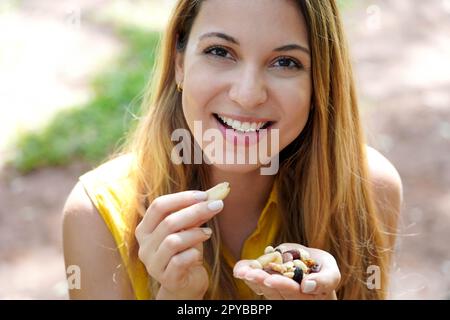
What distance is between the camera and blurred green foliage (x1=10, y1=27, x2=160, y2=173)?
3783 mm

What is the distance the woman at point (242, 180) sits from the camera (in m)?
1.96

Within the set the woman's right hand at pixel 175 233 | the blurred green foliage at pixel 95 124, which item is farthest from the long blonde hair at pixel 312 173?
the blurred green foliage at pixel 95 124

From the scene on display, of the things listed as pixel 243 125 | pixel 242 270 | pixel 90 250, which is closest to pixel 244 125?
pixel 243 125

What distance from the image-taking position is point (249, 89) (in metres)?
1.95

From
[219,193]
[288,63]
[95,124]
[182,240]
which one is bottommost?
[182,240]

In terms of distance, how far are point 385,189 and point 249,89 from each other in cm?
74

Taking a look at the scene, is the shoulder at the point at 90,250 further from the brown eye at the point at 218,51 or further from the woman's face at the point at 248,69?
the brown eye at the point at 218,51

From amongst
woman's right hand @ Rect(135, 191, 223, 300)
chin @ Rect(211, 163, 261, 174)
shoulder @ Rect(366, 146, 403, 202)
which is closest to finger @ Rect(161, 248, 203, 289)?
woman's right hand @ Rect(135, 191, 223, 300)

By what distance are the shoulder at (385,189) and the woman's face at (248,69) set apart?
477 mm

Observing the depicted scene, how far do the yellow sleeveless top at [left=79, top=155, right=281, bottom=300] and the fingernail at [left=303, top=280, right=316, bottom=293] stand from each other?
1.51 feet

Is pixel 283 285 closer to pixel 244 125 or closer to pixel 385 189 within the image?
pixel 244 125

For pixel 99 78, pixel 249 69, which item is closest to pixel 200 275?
pixel 249 69

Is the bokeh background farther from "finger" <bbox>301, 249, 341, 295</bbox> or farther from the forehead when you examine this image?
"finger" <bbox>301, 249, 341, 295</bbox>

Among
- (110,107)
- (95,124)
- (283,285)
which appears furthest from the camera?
(110,107)
